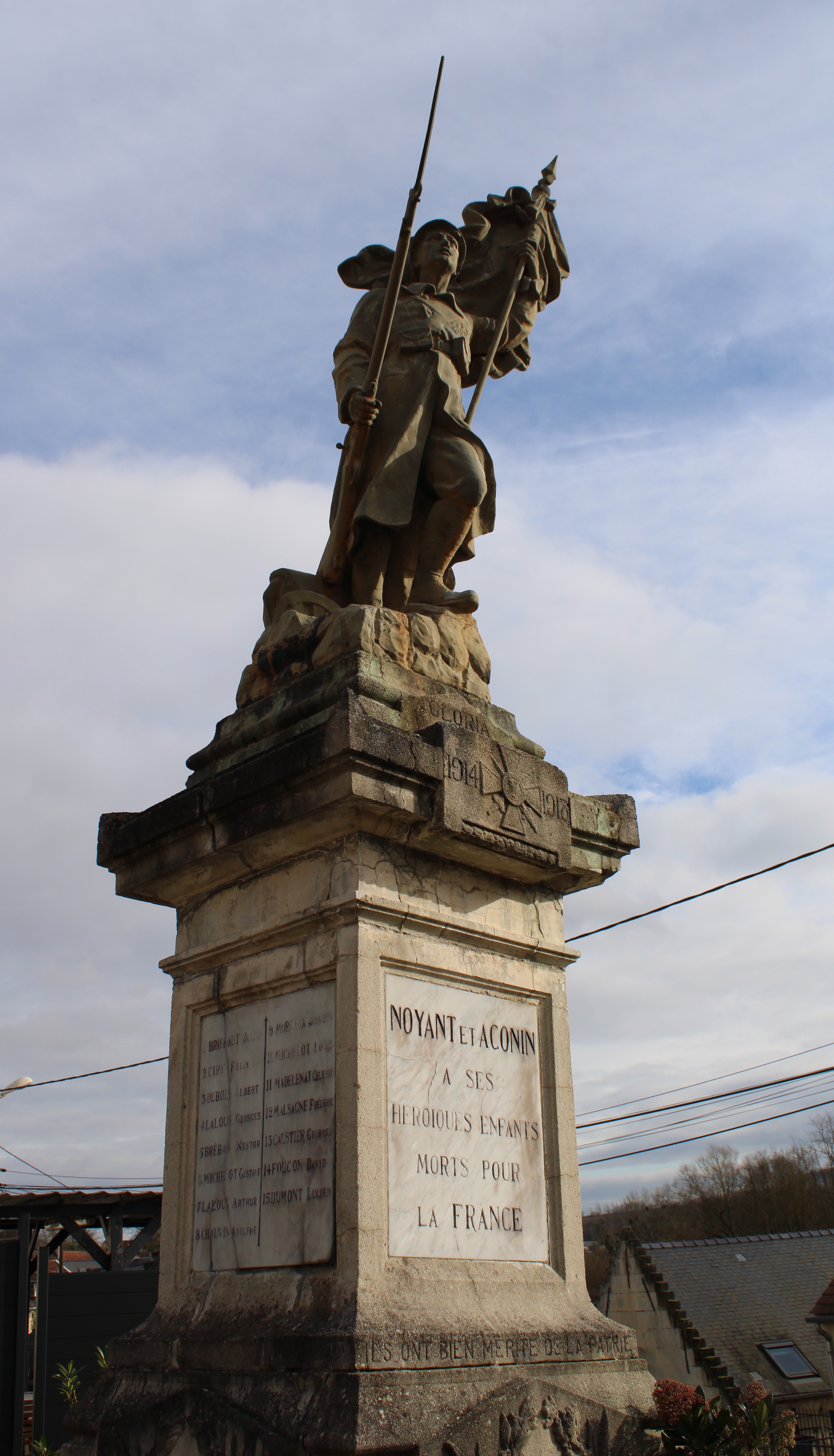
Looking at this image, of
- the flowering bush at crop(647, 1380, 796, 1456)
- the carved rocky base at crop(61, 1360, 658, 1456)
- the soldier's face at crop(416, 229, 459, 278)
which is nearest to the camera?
the carved rocky base at crop(61, 1360, 658, 1456)

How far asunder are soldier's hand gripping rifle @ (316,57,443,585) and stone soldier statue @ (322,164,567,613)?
4 cm

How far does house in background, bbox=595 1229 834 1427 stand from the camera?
30.8 meters

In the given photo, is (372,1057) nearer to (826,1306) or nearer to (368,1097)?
(368,1097)

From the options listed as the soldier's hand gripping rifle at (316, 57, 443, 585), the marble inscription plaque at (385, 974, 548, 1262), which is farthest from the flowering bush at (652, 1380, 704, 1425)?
the soldier's hand gripping rifle at (316, 57, 443, 585)

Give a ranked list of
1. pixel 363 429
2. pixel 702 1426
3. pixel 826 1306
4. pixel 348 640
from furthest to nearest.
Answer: pixel 826 1306 → pixel 363 429 → pixel 348 640 → pixel 702 1426

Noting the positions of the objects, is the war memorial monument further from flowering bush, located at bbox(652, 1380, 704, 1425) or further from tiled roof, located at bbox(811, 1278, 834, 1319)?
tiled roof, located at bbox(811, 1278, 834, 1319)

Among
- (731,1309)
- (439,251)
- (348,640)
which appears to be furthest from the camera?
(731,1309)

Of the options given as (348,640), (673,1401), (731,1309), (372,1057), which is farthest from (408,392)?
(731,1309)

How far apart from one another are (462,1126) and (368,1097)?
1.71 feet

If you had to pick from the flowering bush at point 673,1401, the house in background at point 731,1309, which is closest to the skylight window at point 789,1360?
the house in background at point 731,1309

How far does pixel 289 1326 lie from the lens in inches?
130

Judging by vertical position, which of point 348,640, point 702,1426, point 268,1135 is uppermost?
point 348,640

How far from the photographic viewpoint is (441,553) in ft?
16.6

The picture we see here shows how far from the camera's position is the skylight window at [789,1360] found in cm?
3120
